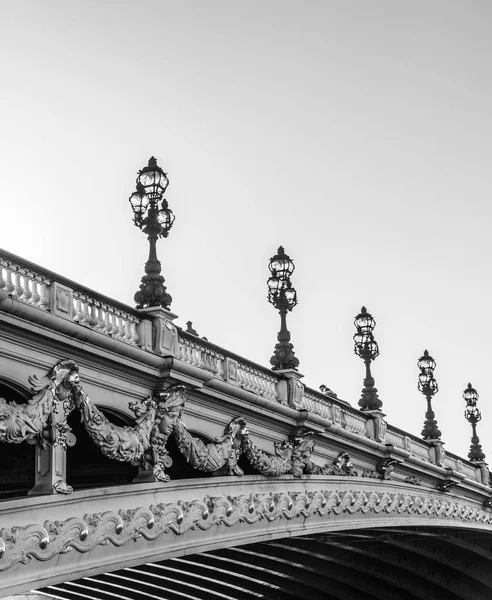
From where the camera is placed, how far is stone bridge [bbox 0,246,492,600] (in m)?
15.3

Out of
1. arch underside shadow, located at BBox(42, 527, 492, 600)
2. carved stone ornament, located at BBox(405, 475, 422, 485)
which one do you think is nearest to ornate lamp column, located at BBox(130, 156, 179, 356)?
arch underside shadow, located at BBox(42, 527, 492, 600)

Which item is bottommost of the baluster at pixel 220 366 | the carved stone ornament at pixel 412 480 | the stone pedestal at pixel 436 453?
the baluster at pixel 220 366

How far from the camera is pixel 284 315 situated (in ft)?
80.2

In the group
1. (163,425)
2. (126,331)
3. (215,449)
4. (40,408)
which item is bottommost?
(40,408)

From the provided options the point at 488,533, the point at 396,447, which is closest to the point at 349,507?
the point at 396,447

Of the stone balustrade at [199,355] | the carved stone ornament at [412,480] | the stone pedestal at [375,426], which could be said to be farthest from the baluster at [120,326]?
the carved stone ornament at [412,480]

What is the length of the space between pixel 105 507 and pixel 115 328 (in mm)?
2883

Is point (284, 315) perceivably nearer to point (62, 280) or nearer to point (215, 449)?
point (215, 449)

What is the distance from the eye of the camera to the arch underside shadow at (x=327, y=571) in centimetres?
3125

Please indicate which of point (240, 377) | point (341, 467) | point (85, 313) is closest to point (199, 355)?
point (240, 377)

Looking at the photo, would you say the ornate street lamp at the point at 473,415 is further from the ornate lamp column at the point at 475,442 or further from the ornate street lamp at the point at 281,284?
the ornate street lamp at the point at 281,284

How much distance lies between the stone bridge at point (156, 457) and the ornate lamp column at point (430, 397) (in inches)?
159

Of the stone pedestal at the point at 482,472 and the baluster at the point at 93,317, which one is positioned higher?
the stone pedestal at the point at 482,472

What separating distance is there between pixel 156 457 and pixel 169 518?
1.08 metres
